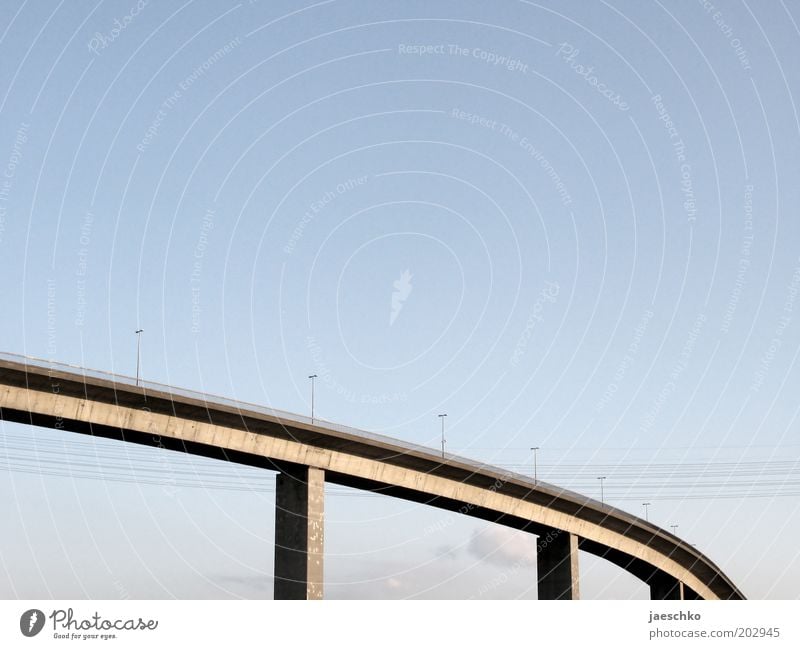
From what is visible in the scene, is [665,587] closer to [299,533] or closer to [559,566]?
[559,566]

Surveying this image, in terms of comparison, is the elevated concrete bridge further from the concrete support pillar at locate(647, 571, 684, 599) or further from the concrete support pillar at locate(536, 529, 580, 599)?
the concrete support pillar at locate(647, 571, 684, 599)

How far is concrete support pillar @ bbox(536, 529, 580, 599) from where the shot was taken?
112 m

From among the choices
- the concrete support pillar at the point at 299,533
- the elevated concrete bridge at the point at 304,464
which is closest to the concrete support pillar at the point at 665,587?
the elevated concrete bridge at the point at 304,464

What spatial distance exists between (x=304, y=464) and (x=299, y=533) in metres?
5.90

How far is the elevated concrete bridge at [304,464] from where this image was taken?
71.3 m

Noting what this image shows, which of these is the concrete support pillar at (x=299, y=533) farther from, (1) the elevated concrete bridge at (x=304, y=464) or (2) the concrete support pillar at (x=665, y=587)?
(2) the concrete support pillar at (x=665, y=587)

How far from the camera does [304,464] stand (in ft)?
277

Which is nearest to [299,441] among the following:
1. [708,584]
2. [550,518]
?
[550,518]

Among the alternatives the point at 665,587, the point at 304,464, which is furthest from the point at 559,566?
the point at 304,464

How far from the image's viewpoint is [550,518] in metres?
109

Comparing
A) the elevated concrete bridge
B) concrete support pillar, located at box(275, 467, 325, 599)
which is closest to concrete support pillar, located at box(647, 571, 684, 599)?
the elevated concrete bridge
